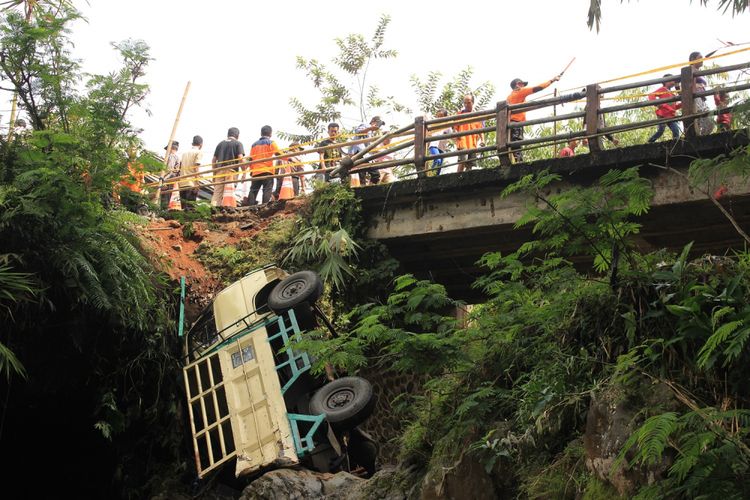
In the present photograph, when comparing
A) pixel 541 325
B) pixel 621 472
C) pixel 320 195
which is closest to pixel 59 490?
pixel 320 195

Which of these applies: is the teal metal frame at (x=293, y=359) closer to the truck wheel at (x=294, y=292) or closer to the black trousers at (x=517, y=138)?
the truck wheel at (x=294, y=292)

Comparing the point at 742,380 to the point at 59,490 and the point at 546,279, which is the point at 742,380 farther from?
the point at 59,490

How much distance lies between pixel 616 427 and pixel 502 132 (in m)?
7.28

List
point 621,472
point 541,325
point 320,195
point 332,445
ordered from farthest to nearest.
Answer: point 320,195, point 332,445, point 541,325, point 621,472

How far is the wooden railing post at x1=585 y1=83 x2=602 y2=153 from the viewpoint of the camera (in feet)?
40.2

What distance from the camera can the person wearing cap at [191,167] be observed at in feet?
56.3

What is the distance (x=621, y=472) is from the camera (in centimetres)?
608

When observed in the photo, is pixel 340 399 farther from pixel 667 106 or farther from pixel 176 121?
pixel 176 121

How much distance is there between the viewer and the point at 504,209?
12969mm

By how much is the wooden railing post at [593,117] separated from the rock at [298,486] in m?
5.54

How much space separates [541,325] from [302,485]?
3.30 metres

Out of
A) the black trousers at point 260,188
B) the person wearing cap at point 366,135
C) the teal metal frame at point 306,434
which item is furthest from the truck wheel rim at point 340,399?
the black trousers at point 260,188

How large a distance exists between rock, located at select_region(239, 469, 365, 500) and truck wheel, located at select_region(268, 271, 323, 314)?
94.9 inches

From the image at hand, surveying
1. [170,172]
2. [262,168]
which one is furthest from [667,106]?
[170,172]
